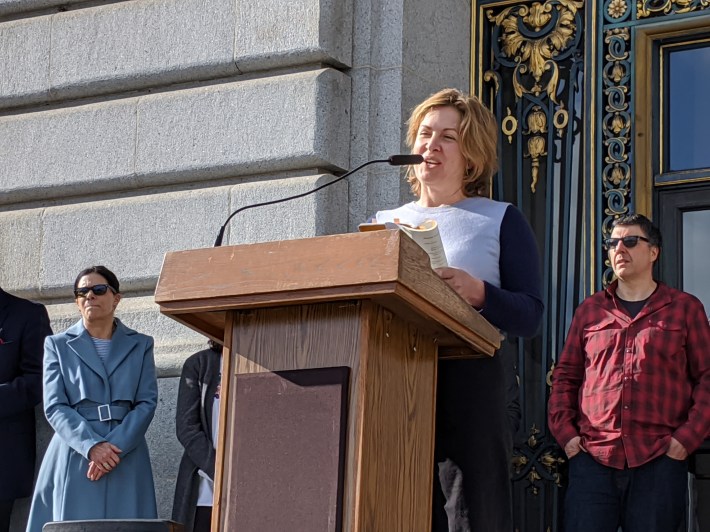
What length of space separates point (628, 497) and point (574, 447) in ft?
1.11

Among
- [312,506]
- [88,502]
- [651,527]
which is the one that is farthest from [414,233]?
[88,502]

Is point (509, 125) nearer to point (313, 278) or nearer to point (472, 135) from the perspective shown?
point (472, 135)

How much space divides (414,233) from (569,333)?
2951 mm

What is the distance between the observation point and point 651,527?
238 inches

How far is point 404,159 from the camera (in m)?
4.06

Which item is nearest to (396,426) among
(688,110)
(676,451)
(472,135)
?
(472,135)

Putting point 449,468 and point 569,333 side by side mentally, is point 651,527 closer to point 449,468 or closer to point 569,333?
point 569,333

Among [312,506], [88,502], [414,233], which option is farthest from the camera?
[88,502]

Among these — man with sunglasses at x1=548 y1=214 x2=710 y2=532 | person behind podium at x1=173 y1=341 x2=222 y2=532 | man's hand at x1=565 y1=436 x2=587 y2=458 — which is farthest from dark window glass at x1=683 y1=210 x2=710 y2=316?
person behind podium at x1=173 y1=341 x2=222 y2=532

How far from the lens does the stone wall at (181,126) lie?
680 cm

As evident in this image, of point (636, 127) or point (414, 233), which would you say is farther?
point (636, 127)

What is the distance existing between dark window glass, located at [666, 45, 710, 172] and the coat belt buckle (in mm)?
2946

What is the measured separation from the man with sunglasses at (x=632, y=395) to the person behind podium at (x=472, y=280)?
1.98m

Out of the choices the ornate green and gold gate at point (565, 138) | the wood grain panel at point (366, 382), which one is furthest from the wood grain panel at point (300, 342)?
the ornate green and gold gate at point (565, 138)
